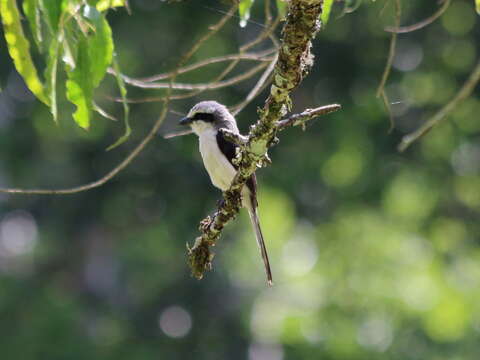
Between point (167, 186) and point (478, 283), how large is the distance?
618cm

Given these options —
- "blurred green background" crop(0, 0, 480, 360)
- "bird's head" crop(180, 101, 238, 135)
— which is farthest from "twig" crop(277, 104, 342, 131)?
"blurred green background" crop(0, 0, 480, 360)

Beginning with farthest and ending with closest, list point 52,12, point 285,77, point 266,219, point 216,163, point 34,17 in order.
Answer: point 266,219 < point 216,163 < point 285,77 < point 34,17 < point 52,12

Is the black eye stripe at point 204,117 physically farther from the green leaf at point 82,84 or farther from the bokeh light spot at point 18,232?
the bokeh light spot at point 18,232

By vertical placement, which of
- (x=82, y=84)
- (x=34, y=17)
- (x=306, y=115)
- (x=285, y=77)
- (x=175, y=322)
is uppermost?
(x=34, y=17)

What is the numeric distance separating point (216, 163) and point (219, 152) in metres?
0.11

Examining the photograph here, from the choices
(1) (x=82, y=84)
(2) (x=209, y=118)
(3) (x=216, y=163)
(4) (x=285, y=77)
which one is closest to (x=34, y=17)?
(1) (x=82, y=84)

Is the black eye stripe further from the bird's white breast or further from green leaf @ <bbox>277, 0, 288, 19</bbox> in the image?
green leaf @ <bbox>277, 0, 288, 19</bbox>

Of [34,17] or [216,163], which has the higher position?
[34,17]

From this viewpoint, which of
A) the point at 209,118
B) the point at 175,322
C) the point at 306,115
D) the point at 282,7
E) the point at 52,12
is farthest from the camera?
the point at 175,322

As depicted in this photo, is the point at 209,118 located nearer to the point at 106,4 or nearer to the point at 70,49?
the point at 106,4

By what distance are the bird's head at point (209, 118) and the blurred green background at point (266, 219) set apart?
391 inches

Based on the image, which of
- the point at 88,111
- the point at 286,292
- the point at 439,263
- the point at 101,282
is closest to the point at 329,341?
the point at 286,292

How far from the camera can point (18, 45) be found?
10.2ft

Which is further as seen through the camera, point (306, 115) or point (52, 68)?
point (306, 115)
